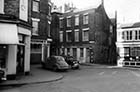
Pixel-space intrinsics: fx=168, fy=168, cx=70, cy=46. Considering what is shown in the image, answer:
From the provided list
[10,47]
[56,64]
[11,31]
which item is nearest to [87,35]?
[56,64]

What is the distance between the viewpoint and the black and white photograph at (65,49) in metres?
11.4

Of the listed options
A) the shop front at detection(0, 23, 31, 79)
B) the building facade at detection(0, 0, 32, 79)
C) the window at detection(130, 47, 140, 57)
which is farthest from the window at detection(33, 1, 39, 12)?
the window at detection(130, 47, 140, 57)

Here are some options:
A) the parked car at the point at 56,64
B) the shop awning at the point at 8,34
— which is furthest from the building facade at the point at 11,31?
the parked car at the point at 56,64

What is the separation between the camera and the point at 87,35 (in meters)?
33.0

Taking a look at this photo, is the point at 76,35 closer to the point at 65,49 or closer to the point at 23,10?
the point at 65,49

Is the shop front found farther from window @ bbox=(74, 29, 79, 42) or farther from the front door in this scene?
window @ bbox=(74, 29, 79, 42)

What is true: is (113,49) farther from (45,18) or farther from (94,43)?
(45,18)

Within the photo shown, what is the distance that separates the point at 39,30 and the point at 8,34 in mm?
14559

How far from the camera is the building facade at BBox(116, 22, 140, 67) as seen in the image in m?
28.0

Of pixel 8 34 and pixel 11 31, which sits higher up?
pixel 11 31

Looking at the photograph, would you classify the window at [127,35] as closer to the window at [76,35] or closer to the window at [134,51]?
the window at [134,51]

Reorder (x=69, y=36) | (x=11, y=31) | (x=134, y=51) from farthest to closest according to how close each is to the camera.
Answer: (x=69, y=36)
(x=134, y=51)
(x=11, y=31)

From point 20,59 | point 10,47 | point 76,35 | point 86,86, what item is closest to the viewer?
point 86,86

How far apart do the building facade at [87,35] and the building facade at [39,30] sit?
8.71m
